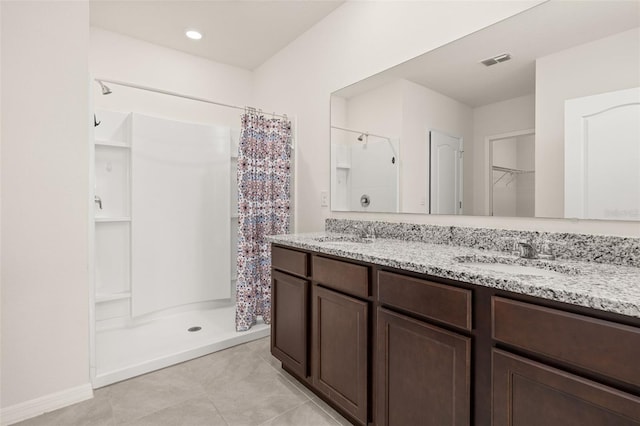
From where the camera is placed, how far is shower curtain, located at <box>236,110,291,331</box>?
104 inches

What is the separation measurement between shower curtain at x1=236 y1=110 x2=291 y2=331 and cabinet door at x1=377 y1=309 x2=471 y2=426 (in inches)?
61.8

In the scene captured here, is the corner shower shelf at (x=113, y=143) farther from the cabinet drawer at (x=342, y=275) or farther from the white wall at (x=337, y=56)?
the cabinet drawer at (x=342, y=275)

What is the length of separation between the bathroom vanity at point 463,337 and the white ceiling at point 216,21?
1.96 meters

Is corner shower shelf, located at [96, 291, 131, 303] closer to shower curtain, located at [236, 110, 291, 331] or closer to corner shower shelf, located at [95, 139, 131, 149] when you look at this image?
shower curtain, located at [236, 110, 291, 331]

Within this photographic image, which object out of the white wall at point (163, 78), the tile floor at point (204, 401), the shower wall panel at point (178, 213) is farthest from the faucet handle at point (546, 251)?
the white wall at point (163, 78)

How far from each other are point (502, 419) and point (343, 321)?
2.43 feet

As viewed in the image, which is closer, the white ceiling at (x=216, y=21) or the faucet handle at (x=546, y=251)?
the faucet handle at (x=546, y=251)

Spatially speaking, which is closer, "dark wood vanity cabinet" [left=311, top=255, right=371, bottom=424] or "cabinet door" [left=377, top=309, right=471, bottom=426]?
"cabinet door" [left=377, top=309, right=471, bottom=426]

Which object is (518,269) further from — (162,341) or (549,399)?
(162,341)

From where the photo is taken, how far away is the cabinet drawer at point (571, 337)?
0.75 metres

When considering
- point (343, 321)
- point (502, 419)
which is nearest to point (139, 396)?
point (343, 321)

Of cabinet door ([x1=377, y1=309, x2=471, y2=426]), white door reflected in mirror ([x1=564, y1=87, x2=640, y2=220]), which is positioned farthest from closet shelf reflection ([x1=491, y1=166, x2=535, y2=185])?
cabinet door ([x1=377, y1=309, x2=471, y2=426])

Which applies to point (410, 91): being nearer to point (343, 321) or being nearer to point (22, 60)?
point (343, 321)

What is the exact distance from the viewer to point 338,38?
8.19 feet
